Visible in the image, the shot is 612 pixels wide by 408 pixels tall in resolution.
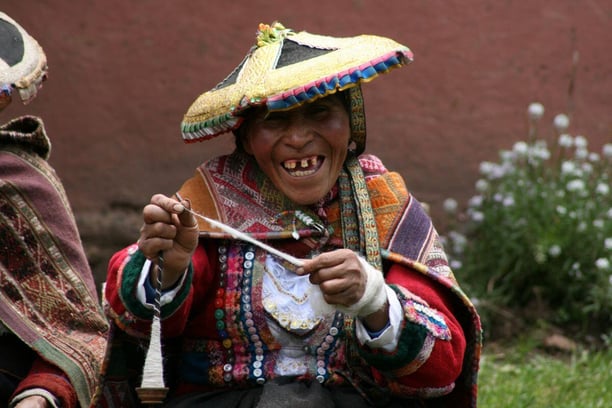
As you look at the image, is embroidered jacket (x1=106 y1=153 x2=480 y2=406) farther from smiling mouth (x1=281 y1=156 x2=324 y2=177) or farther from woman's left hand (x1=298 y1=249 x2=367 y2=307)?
woman's left hand (x1=298 y1=249 x2=367 y2=307)

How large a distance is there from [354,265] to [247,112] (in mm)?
647

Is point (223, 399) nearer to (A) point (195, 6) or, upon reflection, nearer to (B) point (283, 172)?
(B) point (283, 172)

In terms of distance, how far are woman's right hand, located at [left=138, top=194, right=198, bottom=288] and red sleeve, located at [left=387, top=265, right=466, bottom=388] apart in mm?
642

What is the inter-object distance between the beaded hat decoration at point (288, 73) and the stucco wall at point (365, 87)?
2.81 m

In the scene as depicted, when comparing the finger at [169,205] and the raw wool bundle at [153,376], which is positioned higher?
the finger at [169,205]

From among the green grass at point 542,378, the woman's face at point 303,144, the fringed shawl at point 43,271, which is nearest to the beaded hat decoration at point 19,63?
the fringed shawl at point 43,271

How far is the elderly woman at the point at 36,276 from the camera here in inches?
137

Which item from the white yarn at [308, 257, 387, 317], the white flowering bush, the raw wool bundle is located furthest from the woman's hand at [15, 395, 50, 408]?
the white flowering bush

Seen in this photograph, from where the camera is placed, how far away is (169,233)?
2939 mm

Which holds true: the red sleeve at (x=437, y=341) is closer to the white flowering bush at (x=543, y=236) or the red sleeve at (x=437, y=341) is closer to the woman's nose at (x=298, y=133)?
the woman's nose at (x=298, y=133)

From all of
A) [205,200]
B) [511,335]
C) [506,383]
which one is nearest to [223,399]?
[205,200]

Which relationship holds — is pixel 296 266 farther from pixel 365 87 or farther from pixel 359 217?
pixel 365 87

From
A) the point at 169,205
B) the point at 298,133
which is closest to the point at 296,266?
the point at 298,133

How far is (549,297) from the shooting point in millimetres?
6059
